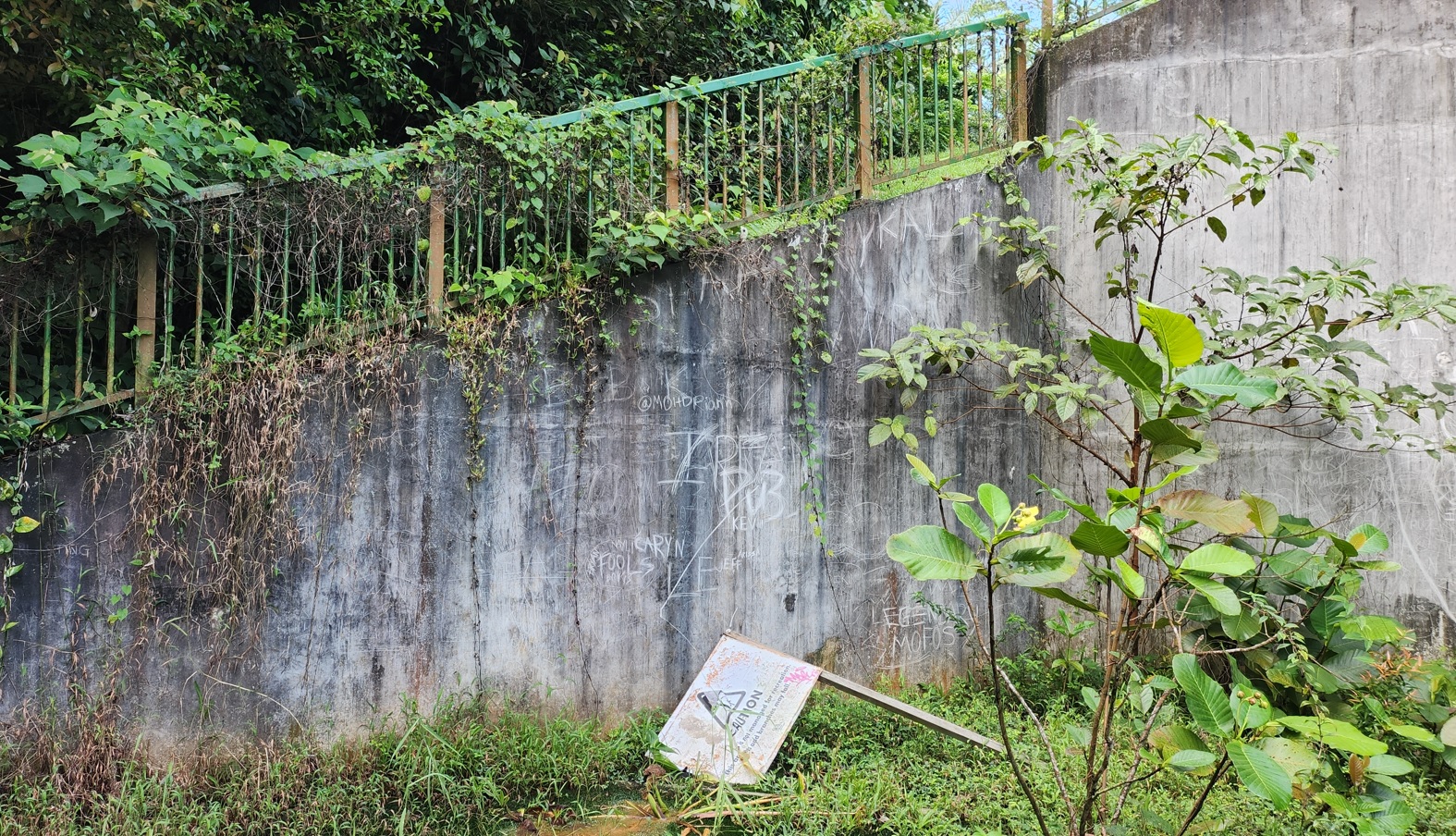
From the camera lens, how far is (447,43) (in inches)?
265

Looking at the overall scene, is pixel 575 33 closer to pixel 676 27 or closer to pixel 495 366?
pixel 676 27

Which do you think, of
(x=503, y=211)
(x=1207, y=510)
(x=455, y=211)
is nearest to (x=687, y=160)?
(x=503, y=211)

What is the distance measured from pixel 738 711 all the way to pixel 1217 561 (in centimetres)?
245

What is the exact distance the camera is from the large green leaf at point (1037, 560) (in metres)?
2.16

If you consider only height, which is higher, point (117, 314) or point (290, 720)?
point (117, 314)

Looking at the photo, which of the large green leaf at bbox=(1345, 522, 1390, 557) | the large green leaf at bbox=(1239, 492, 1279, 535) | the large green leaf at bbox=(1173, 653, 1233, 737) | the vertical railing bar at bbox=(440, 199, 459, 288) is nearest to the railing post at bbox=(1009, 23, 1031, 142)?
the large green leaf at bbox=(1239, 492, 1279, 535)

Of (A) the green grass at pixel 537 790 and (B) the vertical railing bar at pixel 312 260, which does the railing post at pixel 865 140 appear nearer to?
(B) the vertical railing bar at pixel 312 260

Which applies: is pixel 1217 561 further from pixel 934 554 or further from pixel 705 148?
pixel 705 148

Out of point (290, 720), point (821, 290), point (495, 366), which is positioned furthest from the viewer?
point (821, 290)

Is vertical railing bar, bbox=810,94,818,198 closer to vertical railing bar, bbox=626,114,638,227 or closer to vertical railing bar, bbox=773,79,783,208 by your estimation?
vertical railing bar, bbox=773,79,783,208

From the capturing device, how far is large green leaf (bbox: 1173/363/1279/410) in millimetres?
2293

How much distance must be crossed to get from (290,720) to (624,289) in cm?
251

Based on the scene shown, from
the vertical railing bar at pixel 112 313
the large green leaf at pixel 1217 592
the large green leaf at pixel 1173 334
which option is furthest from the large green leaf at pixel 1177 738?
the vertical railing bar at pixel 112 313

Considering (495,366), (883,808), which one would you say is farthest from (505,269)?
(883,808)
